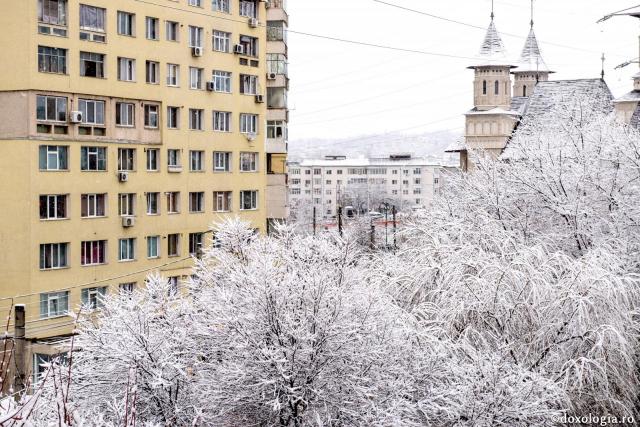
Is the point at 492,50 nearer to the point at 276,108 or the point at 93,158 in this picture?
the point at 276,108

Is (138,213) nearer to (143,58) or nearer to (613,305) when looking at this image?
(143,58)

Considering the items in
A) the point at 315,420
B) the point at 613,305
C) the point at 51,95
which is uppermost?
the point at 51,95

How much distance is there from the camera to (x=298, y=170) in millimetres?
127375

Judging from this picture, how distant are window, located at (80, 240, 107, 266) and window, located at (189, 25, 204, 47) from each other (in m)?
8.43

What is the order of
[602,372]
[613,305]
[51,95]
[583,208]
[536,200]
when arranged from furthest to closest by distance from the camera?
[51,95]
[536,200]
[583,208]
[613,305]
[602,372]

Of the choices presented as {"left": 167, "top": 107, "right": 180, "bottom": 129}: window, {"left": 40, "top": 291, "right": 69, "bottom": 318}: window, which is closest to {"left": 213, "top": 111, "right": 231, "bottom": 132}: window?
{"left": 167, "top": 107, "right": 180, "bottom": 129}: window

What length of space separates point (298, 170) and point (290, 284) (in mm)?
114829

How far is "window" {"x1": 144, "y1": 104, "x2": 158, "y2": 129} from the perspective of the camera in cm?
3377

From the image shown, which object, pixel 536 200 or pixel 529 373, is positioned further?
pixel 536 200

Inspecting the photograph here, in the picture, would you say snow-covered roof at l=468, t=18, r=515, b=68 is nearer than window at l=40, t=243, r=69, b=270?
No

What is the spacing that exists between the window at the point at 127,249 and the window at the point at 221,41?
840 cm

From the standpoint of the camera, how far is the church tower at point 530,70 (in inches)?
3108

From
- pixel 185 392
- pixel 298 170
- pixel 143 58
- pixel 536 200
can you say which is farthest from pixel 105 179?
pixel 298 170

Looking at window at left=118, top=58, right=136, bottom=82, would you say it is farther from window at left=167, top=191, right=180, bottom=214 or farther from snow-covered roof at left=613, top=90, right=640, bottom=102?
snow-covered roof at left=613, top=90, right=640, bottom=102
